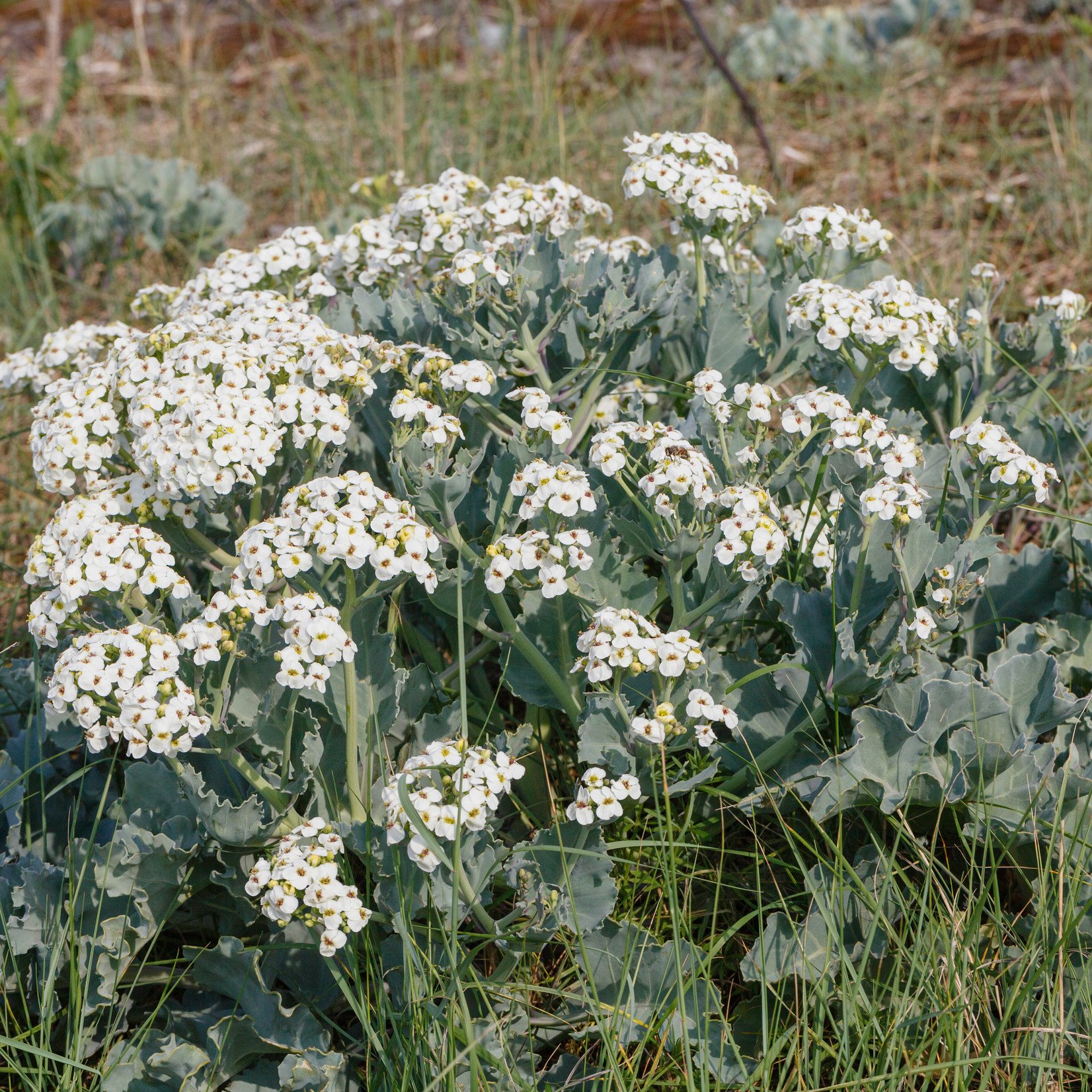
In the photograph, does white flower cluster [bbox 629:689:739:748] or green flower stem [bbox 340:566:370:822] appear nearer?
white flower cluster [bbox 629:689:739:748]

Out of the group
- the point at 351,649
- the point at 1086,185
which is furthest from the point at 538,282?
the point at 1086,185

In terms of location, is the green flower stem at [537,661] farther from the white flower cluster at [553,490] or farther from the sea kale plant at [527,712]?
the white flower cluster at [553,490]

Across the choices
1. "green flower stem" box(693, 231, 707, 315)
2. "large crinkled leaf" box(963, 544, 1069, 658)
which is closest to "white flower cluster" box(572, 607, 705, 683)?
"large crinkled leaf" box(963, 544, 1069, 658)

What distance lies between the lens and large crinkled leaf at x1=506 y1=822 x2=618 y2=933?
7.08 feet

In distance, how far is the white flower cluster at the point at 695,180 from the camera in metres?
2.89

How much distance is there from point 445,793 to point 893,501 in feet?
3.66

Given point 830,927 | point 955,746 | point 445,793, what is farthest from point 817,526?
point 445,793

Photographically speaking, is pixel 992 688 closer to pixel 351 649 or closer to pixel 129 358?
pixel 351 649

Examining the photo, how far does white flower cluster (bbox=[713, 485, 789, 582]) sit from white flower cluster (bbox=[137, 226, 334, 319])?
147cm

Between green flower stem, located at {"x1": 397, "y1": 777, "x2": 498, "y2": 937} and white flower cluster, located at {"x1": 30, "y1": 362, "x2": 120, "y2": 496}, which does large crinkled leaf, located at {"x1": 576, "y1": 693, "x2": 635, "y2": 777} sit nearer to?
green flower stem, located at {"x1": 397, "y1": 777, "x2": 498, "y2": 937}

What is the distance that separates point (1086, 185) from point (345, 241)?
3672mm

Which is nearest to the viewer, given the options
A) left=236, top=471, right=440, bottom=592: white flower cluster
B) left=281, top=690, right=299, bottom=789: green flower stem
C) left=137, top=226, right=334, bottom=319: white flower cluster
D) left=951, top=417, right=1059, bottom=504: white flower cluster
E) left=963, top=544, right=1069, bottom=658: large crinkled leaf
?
left=236, top=471, right=440, bottom=592: white flower cluster

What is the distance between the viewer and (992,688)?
7.92ft

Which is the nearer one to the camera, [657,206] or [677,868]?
[677,868]
